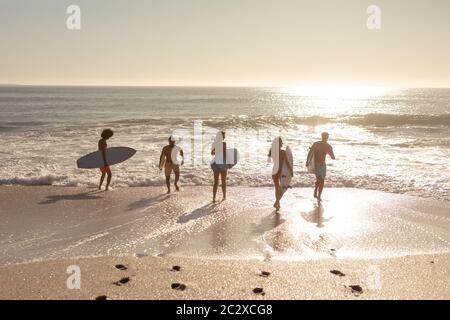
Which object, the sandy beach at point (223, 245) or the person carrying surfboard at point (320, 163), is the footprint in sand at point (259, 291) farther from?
the person carrying surfboard at point (320, 163)

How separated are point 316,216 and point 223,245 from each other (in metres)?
3.06

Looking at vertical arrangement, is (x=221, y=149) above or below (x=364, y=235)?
above

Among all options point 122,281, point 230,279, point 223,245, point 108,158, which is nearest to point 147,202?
point 108,158

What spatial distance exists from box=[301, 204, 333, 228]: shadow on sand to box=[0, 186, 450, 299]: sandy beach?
4cm

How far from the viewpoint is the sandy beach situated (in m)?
5.87

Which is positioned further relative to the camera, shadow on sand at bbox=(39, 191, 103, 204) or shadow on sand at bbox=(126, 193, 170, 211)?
shadow on sand at bbox=(39, 191, 103, 204)

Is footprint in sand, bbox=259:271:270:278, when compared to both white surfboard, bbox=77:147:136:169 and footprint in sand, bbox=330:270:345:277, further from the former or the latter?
white surfboard, bbox=77:147:136:169

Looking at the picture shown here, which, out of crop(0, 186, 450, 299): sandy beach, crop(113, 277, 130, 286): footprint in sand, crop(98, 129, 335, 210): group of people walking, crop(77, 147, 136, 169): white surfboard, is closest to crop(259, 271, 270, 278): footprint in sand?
crop(0, 186, 450, 299): sandy beach

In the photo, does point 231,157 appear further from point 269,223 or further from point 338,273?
point 338,273

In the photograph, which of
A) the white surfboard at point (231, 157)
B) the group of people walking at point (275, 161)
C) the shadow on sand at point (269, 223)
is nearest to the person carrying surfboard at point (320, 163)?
the group of people walking at point (275, 161)

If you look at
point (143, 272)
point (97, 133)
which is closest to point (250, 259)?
point (143, 272)

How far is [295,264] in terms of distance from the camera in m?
6.85

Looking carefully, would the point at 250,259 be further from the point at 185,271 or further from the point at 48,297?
the point at 48,297

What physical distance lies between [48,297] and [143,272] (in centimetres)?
135
